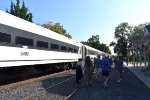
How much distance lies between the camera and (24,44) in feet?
66.6

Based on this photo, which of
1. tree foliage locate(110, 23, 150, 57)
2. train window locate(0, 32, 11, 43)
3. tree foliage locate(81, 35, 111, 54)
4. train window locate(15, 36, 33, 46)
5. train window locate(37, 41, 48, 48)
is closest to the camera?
train window locate(0, 32, 11, 43)

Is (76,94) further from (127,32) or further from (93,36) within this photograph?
(93,36)

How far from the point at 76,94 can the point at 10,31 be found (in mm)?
5205

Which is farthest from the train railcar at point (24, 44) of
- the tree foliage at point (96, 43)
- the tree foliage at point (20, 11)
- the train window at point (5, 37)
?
the tree foliage at point (96, 43)

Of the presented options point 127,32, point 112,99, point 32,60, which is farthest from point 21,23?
point 127,32

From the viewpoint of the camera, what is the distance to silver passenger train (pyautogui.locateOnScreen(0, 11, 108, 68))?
17.5 meters

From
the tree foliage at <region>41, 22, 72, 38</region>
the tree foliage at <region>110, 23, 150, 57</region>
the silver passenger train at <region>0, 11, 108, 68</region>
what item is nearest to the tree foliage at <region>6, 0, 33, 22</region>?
the tree foliage at <region>41, 22, 72, 38</region>

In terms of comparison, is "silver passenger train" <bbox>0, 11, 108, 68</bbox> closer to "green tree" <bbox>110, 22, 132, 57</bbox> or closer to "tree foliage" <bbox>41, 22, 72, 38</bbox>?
"tree foliage" <bbox>41, 22, 72, 38</bbox>

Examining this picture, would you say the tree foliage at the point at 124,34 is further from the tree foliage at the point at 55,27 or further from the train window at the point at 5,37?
the train window at the point at 5,37

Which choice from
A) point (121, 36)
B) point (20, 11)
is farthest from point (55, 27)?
point (121, 36)

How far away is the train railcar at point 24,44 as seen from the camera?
57.5ft

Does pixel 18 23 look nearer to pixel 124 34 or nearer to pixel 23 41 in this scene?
pixel 23 41

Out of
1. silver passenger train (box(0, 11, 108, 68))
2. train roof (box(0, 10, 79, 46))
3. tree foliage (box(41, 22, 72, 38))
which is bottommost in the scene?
silver passenger train (box(0, 11, 108, 68))

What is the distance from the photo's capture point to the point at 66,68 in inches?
1442
